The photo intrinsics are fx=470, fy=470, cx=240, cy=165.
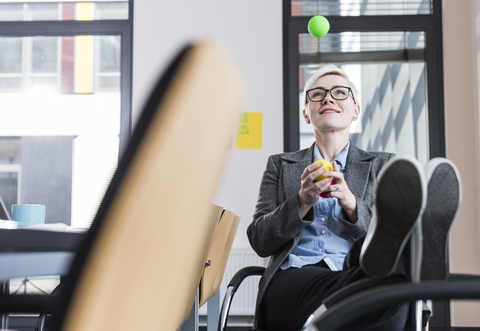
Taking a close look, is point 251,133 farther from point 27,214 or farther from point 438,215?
point 438,215

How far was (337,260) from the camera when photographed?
52.4 inches

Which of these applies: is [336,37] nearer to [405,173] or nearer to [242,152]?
[242,152]

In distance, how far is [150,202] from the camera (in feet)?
1.17

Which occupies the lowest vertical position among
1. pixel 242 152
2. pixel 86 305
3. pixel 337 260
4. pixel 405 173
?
pixel 337 260

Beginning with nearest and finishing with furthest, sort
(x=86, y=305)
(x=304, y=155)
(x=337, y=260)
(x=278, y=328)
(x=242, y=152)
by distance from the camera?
(x=86, y=305) < (x=278, y=328) < (x=337, y=260) < (x=304, y=155) < (x=242, y=152)

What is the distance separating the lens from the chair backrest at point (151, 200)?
34 centimetres

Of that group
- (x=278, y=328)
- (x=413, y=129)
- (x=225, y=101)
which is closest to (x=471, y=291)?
(x=225, y=101)

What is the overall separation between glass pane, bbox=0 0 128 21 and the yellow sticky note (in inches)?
51.2

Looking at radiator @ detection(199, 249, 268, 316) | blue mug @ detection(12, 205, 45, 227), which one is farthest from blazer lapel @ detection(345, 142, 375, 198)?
radiator @ detection(199, 249, 268, 316)

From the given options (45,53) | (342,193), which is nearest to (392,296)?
(342,193)

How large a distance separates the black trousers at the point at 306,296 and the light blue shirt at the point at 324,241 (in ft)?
0.10

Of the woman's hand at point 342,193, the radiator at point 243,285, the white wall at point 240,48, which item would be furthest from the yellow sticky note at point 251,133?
the woman's hand at point 342,193

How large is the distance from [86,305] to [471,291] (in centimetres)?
49

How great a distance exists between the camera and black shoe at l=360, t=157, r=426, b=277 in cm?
63
